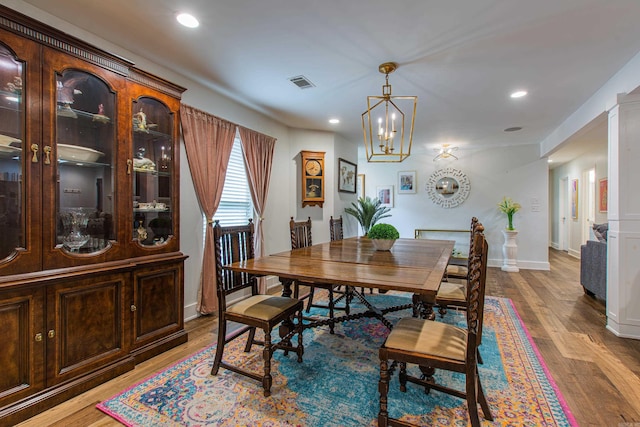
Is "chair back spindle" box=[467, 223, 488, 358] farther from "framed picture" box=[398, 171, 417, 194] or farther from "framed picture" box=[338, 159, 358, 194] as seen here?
"framed picture" box=[398, 171, 417, 194]

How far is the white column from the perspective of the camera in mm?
2654

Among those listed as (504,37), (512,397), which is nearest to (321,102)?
(504,37)

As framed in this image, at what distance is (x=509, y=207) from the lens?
5.72 m

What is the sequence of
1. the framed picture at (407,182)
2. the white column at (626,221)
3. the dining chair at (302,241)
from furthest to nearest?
the framed picture at (407,182), the dining chair at (302,241), the white column at (626,221)

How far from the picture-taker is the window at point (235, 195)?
3.57 metres

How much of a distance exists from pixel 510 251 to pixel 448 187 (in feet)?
5.79

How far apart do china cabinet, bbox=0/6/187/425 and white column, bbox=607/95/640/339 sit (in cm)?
406

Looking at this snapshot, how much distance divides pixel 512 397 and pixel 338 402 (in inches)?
42.7

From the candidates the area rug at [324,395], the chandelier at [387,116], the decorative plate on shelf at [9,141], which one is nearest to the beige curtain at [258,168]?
Result: the chandelier at [387,116]

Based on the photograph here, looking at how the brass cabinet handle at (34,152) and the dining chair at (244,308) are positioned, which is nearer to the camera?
the brass cabinet handle at (34,152)

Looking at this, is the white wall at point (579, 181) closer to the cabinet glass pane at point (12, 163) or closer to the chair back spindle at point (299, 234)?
the chair back spindle at point (299, 234)

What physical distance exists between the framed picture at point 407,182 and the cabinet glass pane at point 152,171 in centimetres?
538

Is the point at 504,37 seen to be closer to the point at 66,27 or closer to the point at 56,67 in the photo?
the point at 56,67

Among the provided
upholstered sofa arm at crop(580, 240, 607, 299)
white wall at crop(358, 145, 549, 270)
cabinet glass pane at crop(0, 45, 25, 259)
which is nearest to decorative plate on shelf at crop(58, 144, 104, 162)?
cabinet glass pane at crop(0, 45, 25, 259)
